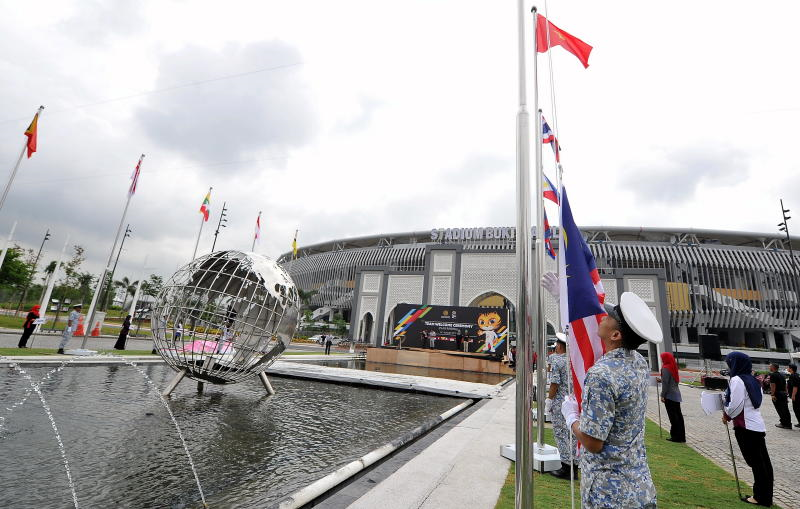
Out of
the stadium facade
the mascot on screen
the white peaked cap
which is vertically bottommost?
the white peaked cap

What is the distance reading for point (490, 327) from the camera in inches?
1032

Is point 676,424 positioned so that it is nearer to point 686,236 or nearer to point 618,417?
point 618,417

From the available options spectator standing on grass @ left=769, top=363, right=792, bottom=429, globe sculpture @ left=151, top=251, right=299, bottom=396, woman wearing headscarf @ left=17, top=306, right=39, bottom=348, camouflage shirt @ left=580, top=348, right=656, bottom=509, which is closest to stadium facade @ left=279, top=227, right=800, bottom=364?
spectator standing on grass @ left=769, top=363, right=792, bottom=429

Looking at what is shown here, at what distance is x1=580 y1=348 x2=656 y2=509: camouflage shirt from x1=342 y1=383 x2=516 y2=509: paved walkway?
1.61 m

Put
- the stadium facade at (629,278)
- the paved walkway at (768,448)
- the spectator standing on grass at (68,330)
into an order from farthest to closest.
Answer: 1. the stadium facade at (629,278)
2. the spectator standing on grass at (68,330)
3. the paved walkway at (768,448)

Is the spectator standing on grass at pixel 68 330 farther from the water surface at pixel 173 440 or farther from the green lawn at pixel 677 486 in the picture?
the green lawn at pixel 677 486

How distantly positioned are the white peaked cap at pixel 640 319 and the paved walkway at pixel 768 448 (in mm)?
4690

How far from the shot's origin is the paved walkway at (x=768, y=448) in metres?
5.57

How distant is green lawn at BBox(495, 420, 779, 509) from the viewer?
13.8 ft

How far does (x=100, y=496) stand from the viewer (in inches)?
132

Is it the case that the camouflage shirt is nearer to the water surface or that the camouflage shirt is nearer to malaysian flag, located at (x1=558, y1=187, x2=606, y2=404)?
malaysian flag, located at (x1=558, y1=187, x2=606, y2=404)

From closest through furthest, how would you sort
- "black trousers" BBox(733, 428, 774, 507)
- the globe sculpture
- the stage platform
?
"black trousers" BBox(733, 428, 774, 507) < the globe sculpture < the stage platform

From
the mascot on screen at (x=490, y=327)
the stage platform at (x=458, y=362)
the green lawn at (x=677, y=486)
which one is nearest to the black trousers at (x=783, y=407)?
the green lawn at (x=677, y=486)

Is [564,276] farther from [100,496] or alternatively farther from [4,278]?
[4,278]
